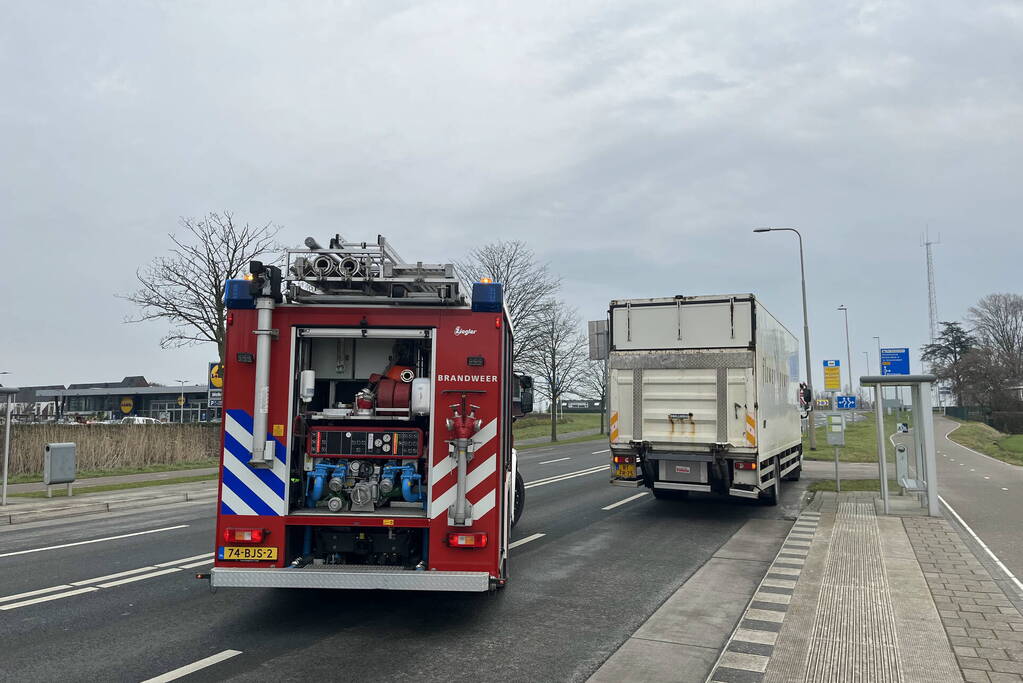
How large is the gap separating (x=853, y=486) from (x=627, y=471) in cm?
723

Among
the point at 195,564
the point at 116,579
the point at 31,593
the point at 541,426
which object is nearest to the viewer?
the point at 31,593

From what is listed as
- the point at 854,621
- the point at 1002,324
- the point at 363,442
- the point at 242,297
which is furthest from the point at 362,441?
the point at 1002,324

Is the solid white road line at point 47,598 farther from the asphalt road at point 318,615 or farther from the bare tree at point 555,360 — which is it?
the bare tree at point 555,360

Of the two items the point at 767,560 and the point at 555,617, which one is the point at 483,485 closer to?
the point at 555,617

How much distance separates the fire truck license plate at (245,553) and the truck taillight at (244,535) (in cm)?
6

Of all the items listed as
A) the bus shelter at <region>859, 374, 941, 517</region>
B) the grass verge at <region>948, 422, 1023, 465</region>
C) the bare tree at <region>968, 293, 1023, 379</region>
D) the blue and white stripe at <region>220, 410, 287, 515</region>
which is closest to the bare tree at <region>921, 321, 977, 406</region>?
the bare tree at <region>968, 293, 1023, 379</region>

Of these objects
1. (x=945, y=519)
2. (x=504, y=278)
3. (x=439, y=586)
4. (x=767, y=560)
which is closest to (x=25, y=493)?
(x=439, y=586)

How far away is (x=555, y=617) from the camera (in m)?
6.20

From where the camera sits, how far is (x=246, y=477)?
5824mm

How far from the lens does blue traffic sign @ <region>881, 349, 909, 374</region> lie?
50.4 feet

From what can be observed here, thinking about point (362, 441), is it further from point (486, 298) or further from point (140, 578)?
point (140, 578)

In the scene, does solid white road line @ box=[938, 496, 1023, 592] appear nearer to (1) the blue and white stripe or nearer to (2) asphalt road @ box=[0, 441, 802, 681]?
(2) asphalt road @ box=[0, 441, 802, 681]

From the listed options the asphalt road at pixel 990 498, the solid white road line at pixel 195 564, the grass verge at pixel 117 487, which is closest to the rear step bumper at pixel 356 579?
the solid white road line at pixel 195 564

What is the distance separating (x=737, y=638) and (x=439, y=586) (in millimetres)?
2420
